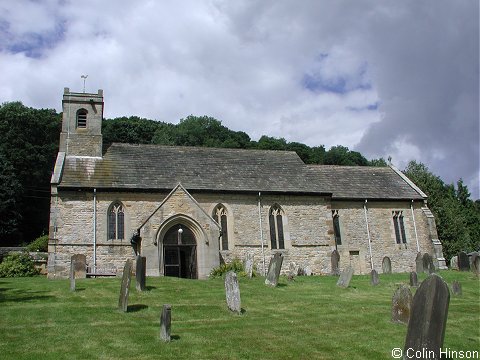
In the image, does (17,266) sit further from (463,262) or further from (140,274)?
(463,262)

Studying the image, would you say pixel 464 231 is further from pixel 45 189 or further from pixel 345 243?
pixel 45 189

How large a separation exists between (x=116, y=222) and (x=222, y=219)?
6.08 meters

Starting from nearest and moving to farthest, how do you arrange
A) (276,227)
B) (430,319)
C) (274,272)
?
(430,319)
(274,272)
(276,227)

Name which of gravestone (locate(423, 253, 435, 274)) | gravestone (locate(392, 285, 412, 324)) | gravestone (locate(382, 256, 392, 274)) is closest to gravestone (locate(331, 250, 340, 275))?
gravestone (locate(382, 256, 392, 274))

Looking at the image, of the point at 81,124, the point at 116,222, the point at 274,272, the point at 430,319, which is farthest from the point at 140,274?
the point at 81,124

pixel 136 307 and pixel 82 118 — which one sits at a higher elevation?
pixel 82 118

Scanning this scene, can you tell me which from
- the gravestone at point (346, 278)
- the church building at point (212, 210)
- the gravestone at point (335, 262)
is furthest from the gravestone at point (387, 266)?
the gravestone at point (346, 278)

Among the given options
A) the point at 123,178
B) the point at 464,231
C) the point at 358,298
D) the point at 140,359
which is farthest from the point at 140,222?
the point at 464,231

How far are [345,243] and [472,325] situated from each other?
55.4ft

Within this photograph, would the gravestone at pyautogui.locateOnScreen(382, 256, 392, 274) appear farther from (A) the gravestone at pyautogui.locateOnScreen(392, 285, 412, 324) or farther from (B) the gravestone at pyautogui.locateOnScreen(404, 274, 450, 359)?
(B) the gravestone at pyautogui.locateOnScreen(404, 274, 450, 359)

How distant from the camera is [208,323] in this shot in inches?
A: 490

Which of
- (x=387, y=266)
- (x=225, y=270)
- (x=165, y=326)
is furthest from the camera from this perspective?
(x=387, y=266)

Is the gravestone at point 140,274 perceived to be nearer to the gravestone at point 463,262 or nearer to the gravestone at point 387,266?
the gravestone at point 387,266

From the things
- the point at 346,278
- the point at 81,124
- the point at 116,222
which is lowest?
the point at 346,278
